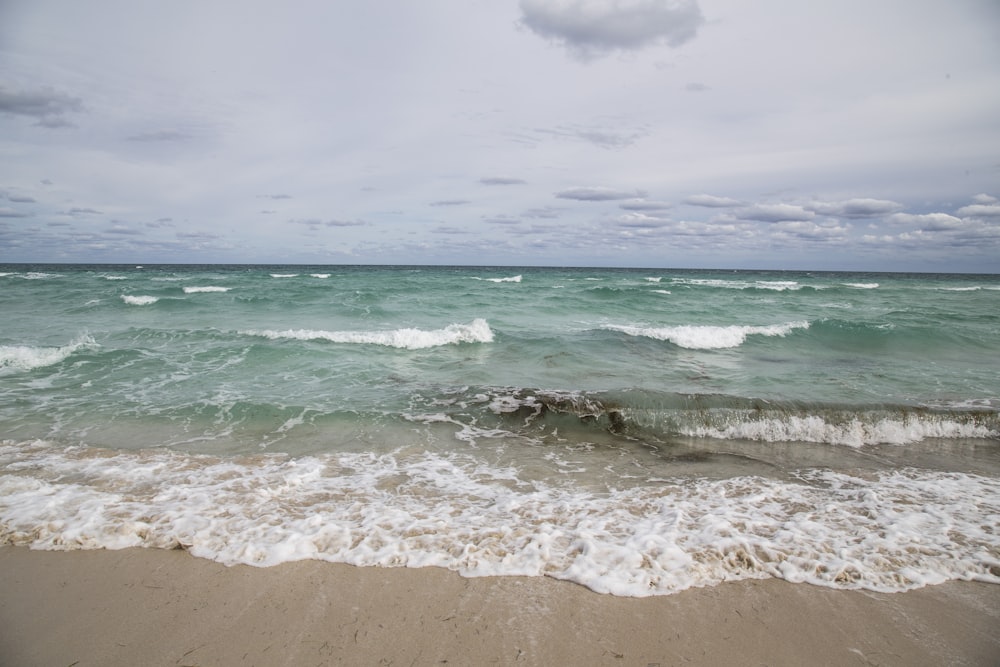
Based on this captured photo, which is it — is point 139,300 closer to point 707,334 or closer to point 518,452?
point 518,452

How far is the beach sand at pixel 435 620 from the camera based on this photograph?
2842mm

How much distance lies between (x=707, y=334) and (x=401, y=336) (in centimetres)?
928

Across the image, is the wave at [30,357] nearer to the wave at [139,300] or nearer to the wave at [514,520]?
the wave at [514,520]

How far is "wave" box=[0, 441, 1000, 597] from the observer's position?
145 inches

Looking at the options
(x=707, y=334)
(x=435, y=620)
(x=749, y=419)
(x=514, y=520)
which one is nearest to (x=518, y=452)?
(x=514, y=520)

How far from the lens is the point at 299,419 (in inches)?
293

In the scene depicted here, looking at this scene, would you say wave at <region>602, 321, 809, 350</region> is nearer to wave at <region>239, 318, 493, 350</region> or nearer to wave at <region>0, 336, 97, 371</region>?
wave at <region>239, 318, 493, 350</region>

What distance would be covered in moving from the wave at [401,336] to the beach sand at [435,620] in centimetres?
1013

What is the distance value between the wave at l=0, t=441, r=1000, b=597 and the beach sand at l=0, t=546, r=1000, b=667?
6.2 inches

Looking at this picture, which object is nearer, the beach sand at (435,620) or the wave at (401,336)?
the beach sand at (435,620)

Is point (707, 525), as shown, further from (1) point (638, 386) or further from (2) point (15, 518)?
(2) point (15, 518)

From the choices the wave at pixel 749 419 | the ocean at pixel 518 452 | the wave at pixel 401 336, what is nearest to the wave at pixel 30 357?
the ocean at pixel 518 452

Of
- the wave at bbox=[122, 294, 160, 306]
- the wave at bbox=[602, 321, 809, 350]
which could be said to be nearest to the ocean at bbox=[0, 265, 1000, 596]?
the wave at bbox=[602, 321, 809, 350]

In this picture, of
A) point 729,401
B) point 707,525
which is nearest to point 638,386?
point 729,401
